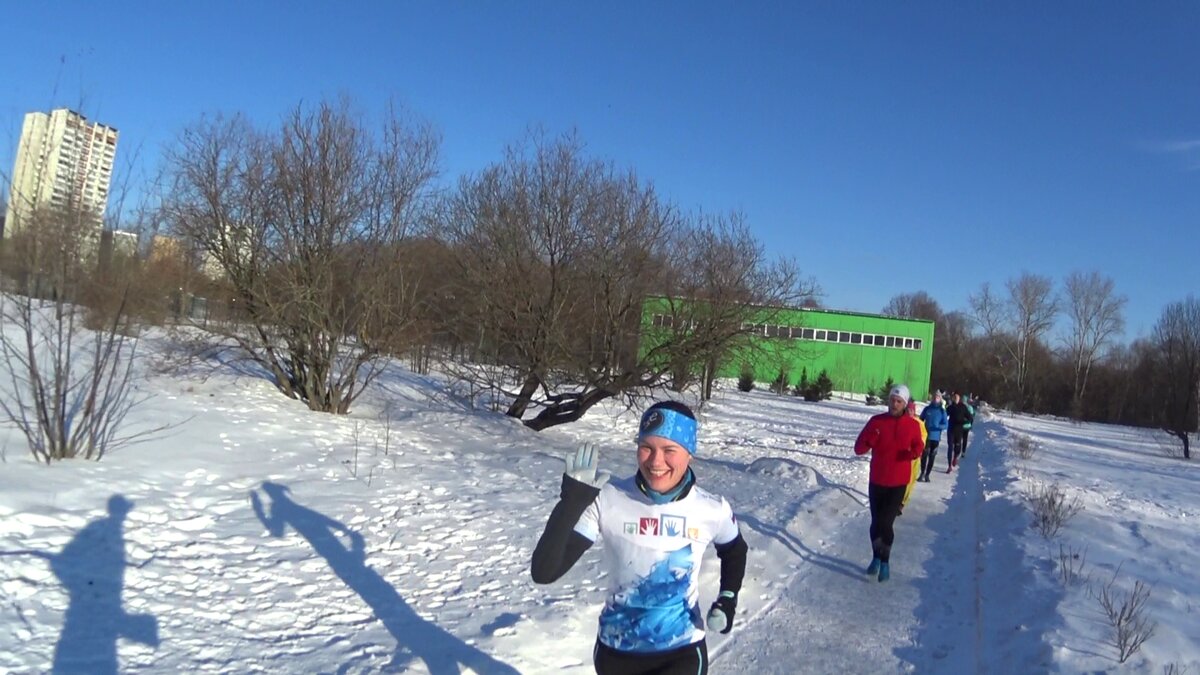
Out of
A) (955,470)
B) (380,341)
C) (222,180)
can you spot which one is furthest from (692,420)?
(955,470)

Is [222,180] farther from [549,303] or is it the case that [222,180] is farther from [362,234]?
[549,303]

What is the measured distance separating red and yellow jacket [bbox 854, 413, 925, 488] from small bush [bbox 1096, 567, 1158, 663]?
186 cm

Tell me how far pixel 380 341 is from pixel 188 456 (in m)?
5.88

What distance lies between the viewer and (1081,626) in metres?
6.18

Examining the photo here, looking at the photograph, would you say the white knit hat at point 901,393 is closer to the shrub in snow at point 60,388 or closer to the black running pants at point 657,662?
the black running pants at point 657,662

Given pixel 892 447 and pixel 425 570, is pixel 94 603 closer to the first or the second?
pixel 425 570

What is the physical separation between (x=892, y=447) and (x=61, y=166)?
29.1ft

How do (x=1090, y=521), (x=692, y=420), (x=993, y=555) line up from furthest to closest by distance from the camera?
(x=1090, y=521) → (x=993, y=555) → (x=692, y=420)

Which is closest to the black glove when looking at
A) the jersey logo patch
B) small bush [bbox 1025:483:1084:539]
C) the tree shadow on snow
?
the jersey logo patch

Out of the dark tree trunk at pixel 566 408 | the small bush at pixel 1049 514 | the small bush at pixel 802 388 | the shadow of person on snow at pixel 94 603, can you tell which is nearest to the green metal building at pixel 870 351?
the small bush at pixel 802 388

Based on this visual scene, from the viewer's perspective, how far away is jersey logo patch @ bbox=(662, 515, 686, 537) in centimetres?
315

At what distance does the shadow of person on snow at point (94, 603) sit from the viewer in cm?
474

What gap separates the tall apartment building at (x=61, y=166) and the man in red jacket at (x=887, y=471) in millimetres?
8180

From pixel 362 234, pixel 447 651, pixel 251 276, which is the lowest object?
pixel 447 651
